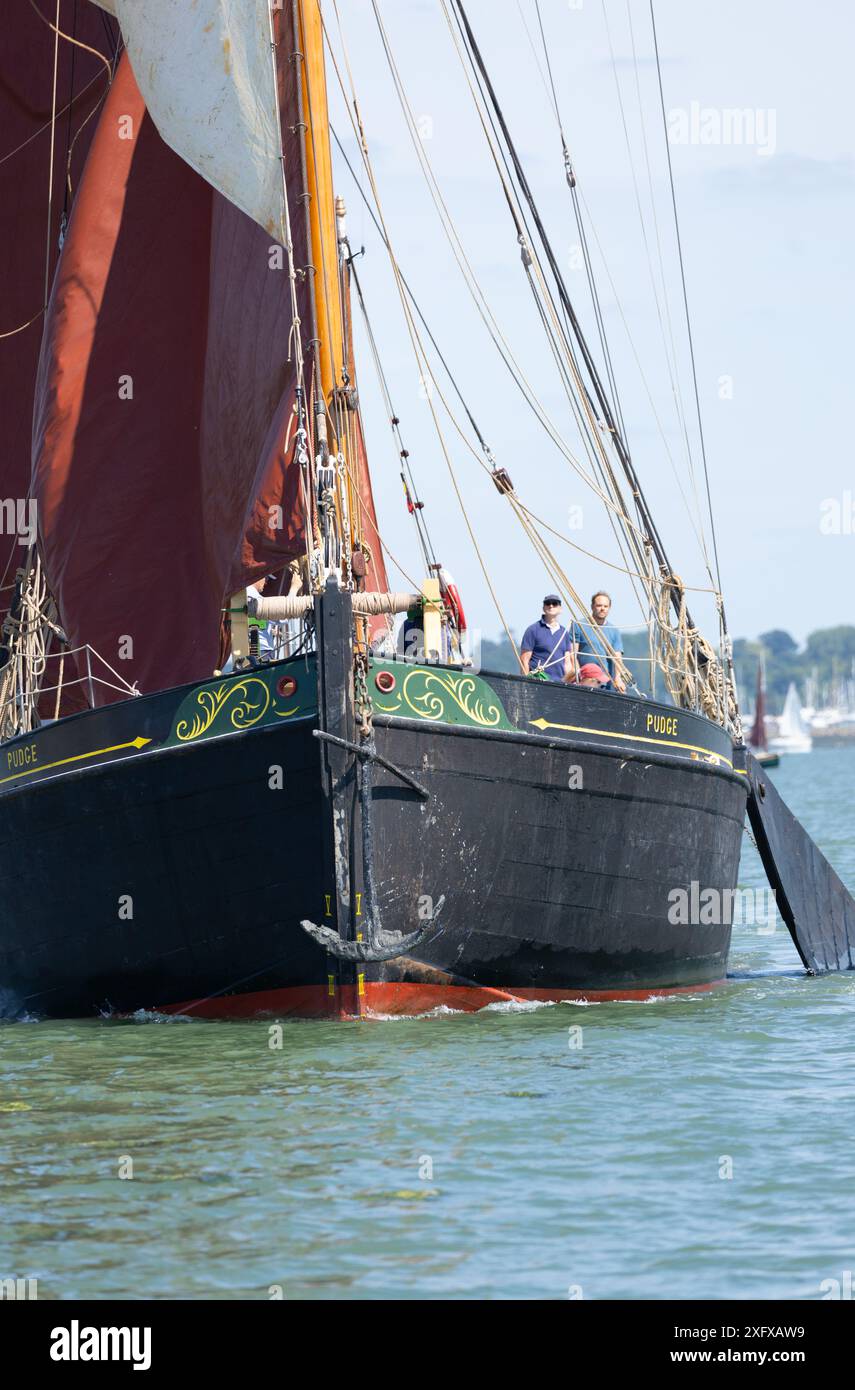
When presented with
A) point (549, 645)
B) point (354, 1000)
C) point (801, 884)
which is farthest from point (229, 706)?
point (801, 884)

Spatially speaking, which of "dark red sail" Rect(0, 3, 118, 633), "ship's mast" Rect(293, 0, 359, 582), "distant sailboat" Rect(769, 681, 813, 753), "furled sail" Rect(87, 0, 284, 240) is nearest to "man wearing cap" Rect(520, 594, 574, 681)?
"ship's mast" Rect(293, 0, 359, 582)

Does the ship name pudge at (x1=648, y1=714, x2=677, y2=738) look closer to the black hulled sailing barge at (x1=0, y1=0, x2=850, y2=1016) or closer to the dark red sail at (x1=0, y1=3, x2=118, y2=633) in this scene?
the black hulled sailing barge at (x1=0, y1=0, x2=850, y2=1016)

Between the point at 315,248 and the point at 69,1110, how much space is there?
21.6ft

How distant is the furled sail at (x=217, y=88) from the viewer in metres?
14.3

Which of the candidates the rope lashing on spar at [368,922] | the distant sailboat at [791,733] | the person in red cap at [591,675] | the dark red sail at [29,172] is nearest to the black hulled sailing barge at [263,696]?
the rope lashing on spar at [368,922]

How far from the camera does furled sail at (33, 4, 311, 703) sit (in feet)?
51.4

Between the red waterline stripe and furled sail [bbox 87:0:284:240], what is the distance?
5288 millimetres

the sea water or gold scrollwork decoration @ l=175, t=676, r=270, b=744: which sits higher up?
gold scrollwork decoration @ l=175, t=676, r=270, b=744

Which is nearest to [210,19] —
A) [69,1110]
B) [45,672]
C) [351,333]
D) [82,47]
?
[351,333]

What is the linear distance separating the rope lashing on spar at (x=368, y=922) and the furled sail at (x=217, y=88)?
4.04 meters

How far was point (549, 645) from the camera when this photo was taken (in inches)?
586

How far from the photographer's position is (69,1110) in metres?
10.2
